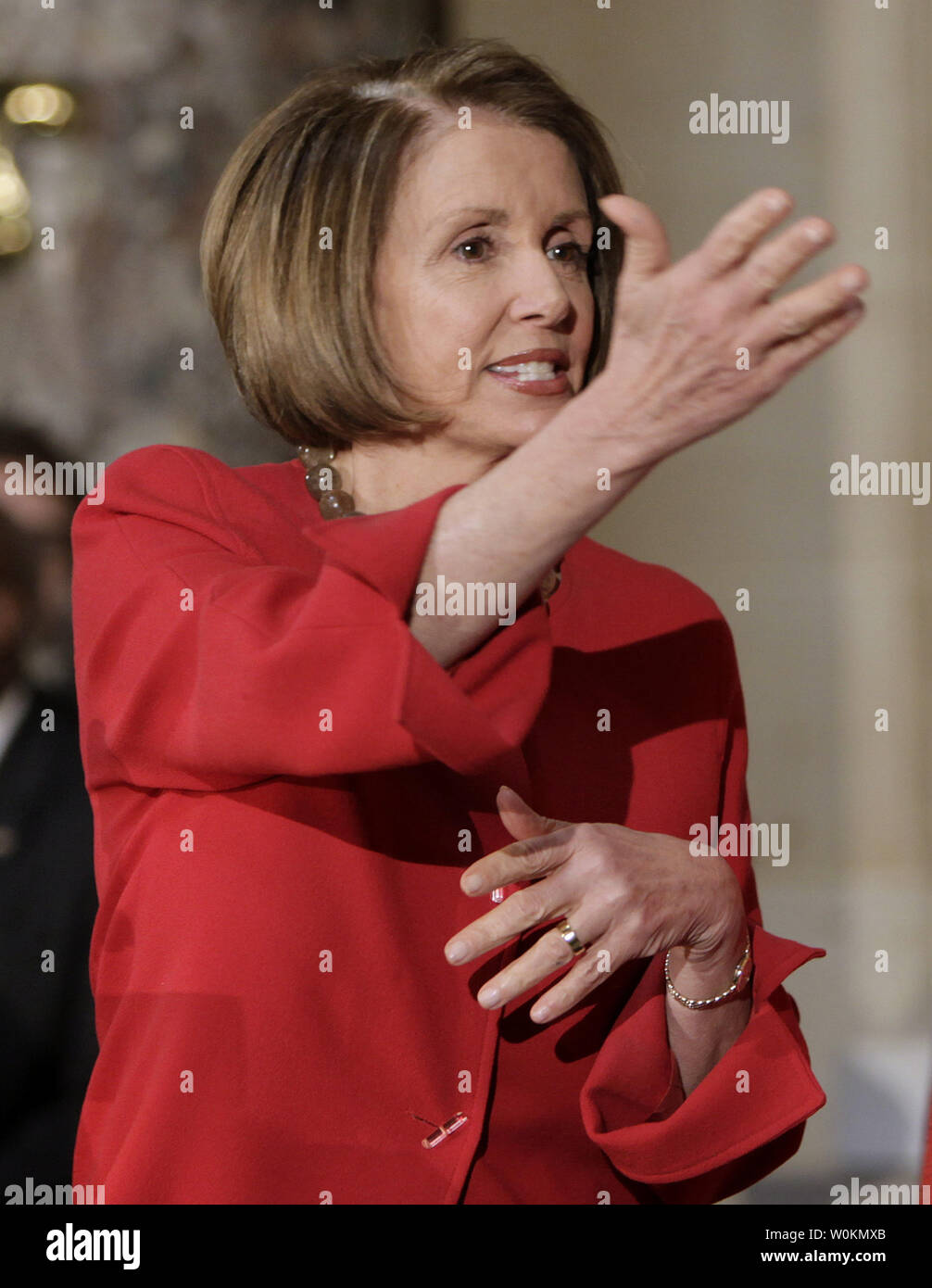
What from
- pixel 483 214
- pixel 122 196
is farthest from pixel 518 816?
pixel 122 196

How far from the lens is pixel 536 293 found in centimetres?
120

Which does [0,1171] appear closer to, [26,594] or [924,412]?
[26,594]

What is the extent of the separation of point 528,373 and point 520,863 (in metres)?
0.42

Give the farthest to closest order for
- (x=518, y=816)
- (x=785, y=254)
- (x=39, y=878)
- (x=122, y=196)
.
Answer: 1. (x=122, y=196)
2. (x=39, y=878)
3. (x=518, y=816)
4. (x=785, y=254)

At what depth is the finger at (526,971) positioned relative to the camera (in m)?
1.06

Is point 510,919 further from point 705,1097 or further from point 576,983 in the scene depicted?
point 705,1097

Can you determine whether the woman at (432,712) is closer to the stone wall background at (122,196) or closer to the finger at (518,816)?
the finger at (518,816)

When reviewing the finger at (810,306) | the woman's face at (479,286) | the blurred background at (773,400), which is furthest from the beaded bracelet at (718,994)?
the blurred background at (773,400)

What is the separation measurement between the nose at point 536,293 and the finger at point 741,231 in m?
0.40

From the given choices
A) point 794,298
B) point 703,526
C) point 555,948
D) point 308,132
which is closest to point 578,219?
point 308,132

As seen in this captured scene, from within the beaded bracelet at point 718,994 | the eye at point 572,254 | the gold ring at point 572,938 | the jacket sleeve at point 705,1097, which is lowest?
the jacket sleeve at point 705,1097

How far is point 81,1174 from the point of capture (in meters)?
1.17

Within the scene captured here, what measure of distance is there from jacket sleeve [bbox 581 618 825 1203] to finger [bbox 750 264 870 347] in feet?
1.87
